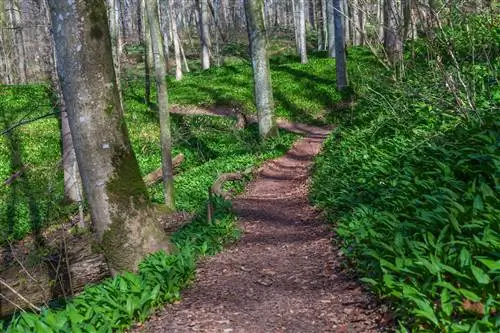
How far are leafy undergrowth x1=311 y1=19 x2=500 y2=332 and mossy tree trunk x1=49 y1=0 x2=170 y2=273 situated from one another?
2297mm

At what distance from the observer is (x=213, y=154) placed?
1538 cm

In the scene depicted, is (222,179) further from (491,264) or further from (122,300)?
(491,264)

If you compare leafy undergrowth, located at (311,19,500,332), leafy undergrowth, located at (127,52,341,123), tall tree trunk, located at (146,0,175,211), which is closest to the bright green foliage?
tall tree trunk, located at (146,0,175,211)

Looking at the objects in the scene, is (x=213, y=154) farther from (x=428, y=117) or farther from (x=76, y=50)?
(x=76, y=50)

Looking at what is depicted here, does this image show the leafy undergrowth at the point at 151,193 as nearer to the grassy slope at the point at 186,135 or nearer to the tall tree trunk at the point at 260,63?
the grassy slope at the point at 186,135

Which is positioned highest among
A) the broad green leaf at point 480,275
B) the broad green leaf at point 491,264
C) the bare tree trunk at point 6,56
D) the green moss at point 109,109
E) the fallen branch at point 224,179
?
the bare tree trunk at point 6,56

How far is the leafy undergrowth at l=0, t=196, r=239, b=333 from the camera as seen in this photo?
386 centimetres

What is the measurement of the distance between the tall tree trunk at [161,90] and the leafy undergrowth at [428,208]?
3.05 meters

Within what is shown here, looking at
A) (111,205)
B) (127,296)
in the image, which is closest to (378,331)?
(127,296)

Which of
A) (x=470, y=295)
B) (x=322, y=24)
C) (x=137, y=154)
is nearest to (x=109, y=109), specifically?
(x=470, y=295)

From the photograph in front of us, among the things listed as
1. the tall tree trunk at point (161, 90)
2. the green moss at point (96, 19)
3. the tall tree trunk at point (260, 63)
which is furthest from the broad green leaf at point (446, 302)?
the tall tree trunk at point (260, 63)

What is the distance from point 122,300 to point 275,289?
144cm

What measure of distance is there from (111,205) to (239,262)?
1.70 meters

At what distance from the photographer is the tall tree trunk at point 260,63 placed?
13.6 m
